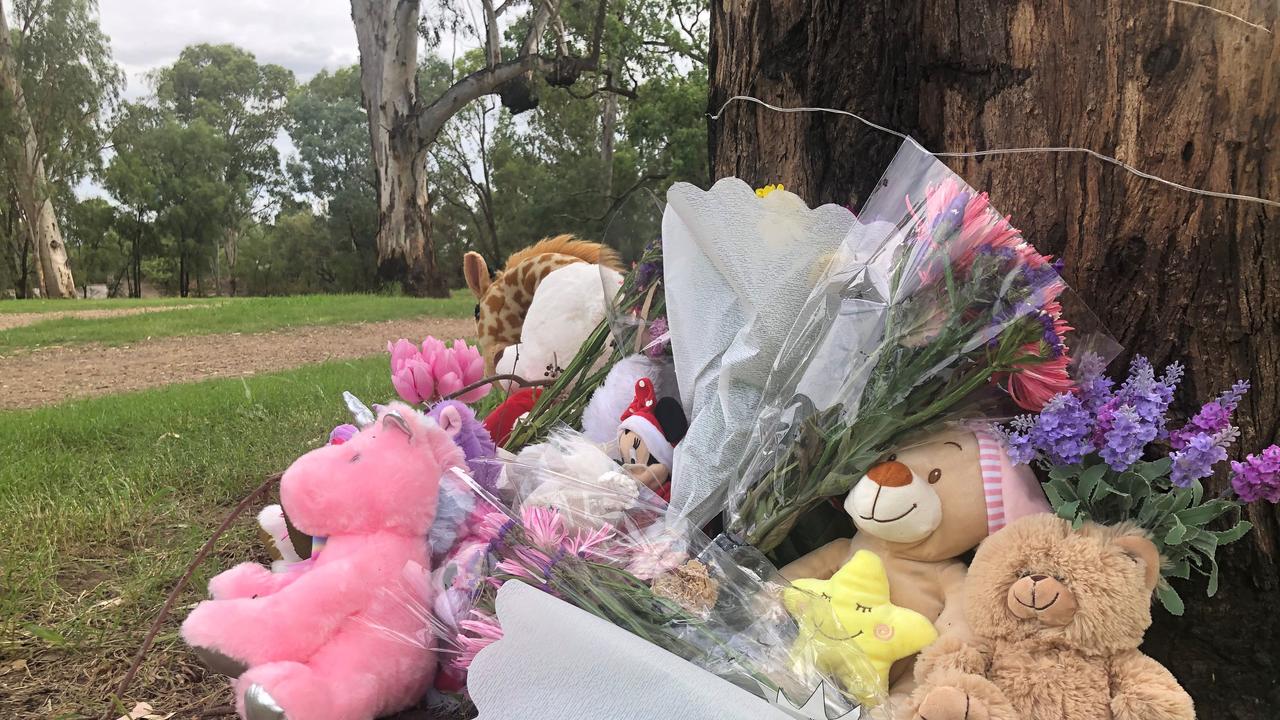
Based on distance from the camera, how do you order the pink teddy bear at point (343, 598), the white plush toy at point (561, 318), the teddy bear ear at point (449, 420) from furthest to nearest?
the white plush toy at point (561, 318) → the teddy bear ear at point (449, 420) → the pink teddy bear at point (343, 598)

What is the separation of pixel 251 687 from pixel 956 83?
75.2 inches

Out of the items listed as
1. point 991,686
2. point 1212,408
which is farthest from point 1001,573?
point 1212,408

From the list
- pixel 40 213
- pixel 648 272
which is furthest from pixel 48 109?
pixel 648 272

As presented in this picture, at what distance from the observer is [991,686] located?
1283 mm

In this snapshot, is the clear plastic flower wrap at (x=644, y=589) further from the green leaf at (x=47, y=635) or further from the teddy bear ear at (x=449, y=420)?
the green leaf at (x=47, y=635)

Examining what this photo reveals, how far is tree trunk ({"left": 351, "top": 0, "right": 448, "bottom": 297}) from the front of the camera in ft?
51.5

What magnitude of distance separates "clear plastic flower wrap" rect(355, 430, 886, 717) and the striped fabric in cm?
33

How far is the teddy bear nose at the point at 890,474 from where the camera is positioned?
57.9 inches

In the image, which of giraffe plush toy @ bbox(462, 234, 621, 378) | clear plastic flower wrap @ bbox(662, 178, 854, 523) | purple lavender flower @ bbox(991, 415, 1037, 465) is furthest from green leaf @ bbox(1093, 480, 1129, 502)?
giraffe plush toy @ bbox(462, 234, 621, 378)

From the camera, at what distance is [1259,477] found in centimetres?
137

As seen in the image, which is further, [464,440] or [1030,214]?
[464,440]

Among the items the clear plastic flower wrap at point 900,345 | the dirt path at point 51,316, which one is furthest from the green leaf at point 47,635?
the dirt path at point 51,316

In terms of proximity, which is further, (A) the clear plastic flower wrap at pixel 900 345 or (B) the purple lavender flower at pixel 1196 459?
(A) the clear plastic flower wrap at pixel 900 345

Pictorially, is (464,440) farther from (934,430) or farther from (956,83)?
(956,83)
